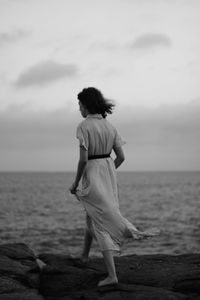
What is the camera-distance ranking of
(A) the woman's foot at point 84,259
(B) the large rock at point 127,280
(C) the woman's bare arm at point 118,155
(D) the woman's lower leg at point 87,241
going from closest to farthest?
(B) the large rock at point 127,280 < (C) the woman's bare arm at point 118,155 < (D) the woman's lower leg at point 87,241 < (A) the woman's foot at point 84,259

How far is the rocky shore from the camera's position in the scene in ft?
22.0

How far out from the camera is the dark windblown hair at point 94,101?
22.5 ft

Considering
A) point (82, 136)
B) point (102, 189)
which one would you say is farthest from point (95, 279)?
point (82, 136)

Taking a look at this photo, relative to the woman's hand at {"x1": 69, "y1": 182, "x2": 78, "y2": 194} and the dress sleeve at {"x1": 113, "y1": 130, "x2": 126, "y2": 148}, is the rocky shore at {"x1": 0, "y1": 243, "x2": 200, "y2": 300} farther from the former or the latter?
the dress sleeve at {"x1": 113, "y1": 130, "x2": 126, "y2": 148}

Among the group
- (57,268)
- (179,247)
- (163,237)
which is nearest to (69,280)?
(57,268)

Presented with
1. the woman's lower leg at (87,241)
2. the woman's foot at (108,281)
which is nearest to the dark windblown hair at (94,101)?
the woman's lower leg at (87,241)

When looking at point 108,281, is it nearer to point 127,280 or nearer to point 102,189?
point 127,280

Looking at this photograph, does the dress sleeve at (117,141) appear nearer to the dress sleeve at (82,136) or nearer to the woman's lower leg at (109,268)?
the dress sleeve at (82,136)

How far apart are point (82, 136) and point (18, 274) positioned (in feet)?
8.98

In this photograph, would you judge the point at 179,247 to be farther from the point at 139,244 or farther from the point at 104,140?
the point at 104,140

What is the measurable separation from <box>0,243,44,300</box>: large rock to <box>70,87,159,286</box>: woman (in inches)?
47.6

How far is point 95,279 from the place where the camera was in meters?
7.39

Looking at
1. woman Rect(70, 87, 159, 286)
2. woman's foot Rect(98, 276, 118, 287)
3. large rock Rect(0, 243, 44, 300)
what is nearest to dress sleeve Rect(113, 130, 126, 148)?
woman Rect(70, 87, 159, 286)

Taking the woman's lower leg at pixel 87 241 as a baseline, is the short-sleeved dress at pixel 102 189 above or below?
above
